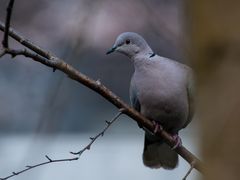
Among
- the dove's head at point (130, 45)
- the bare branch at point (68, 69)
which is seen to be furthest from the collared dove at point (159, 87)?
the bare branch at point (68, 69)

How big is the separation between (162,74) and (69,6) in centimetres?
357

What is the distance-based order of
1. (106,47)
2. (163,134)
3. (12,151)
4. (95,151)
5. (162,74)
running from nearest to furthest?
1. (163,134)
2. (162,74)
3. (12,151)
4. (106,47)
5. (95,151)

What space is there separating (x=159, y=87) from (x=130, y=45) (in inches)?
10.8

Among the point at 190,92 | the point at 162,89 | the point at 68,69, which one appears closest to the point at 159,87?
the point at 162,89

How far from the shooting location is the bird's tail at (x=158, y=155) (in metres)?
3.79

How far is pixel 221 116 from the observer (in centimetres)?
140

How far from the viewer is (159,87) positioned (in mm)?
3572

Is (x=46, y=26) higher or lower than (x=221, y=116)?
higher

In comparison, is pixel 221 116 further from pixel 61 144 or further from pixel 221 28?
pixel 61 144

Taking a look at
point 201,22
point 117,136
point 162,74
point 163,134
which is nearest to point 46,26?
point 117,136

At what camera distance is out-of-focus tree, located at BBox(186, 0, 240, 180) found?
4.58 ft

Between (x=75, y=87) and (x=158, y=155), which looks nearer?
(x=158, y=155)

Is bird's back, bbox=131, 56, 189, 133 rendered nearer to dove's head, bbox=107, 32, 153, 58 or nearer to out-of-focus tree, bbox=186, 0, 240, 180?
dove's head, bbox=107, 32, 153, 58

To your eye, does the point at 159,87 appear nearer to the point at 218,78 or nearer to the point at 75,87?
the point at 218,78
